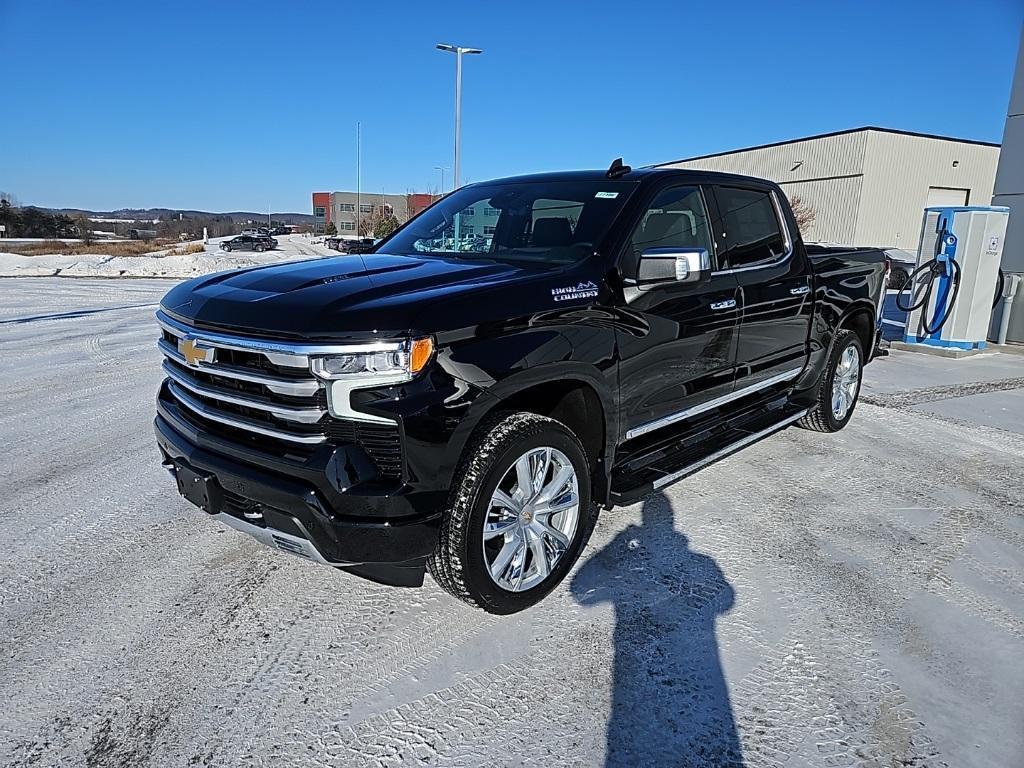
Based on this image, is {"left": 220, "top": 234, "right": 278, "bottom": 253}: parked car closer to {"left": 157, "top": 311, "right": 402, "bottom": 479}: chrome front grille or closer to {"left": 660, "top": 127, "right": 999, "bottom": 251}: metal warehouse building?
{"left": 660, "top": 127, "right": 999, "bottom": 251}: metal warehouse building

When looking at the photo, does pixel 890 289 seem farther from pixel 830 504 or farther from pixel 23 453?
pixel 23 453

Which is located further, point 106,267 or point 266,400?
point 106,267

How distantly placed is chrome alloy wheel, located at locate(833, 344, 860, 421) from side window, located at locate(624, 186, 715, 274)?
224cm

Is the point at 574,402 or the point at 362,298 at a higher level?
the point at 362,298

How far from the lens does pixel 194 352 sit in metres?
2.82

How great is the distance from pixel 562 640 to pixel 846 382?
13.2 feet

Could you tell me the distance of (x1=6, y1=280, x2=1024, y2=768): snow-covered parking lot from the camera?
7.30ft

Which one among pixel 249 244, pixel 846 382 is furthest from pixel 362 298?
pixel 249 244

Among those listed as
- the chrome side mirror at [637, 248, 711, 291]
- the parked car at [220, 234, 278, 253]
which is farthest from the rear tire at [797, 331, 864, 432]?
the parked car at [220, 234, 278, 253]

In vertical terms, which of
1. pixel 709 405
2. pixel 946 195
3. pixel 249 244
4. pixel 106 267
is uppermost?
pixel 946 195

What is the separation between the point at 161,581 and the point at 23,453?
96.2 inches

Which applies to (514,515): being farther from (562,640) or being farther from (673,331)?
(673,331)

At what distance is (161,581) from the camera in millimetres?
3146

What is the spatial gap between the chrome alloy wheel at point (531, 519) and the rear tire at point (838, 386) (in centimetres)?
300
